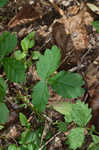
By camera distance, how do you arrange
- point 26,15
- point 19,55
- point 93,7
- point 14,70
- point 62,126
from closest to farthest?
point 14,70, point 62,126, point 19,55, point 93,7, point 26,15

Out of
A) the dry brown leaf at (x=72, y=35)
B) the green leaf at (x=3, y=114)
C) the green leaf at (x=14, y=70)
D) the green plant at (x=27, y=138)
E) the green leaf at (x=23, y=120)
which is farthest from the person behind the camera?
the dry brown leaf at (x=72, y=35)

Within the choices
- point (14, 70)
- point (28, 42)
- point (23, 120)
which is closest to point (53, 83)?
point (14, 70)

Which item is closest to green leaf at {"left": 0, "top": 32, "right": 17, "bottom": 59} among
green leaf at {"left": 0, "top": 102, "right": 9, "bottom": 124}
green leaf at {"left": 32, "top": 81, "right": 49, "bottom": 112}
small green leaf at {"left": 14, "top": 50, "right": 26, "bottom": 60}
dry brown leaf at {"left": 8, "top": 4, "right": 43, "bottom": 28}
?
green leaf at {"left": 32, "top": 81, "right": 49, "bottom": 112}

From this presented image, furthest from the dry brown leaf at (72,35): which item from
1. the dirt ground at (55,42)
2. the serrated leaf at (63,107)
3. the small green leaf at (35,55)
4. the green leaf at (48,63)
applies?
the green leaf at (48,63)

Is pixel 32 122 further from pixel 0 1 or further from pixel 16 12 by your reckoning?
pixel 16 12

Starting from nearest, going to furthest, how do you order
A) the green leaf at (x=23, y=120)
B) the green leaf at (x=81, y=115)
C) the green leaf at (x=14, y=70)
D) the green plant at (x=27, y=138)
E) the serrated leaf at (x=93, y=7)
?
the green leaf at (x=14, y=70), the green leaf at (x=81, y=115), the green plant at (x=27, y=138), the green leaf at (x=23, y=120), the serrated leaf at (x=93, y=7)

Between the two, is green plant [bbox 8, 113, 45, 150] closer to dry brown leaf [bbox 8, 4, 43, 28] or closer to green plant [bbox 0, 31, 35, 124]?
green plant [bbox 0, 31, 35, 124]

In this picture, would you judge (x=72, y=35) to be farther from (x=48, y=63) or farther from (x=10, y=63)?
(x=10, y=63)

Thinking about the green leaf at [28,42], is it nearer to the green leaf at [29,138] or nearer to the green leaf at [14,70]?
the green leaf at [14,70]
